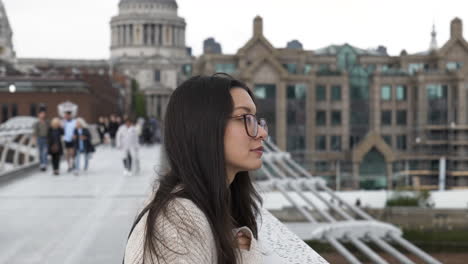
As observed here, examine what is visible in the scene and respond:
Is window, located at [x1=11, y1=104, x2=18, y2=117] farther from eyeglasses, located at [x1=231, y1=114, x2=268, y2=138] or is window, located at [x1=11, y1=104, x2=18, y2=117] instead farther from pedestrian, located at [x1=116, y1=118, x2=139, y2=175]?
eyeglasses, located at [x1=231, y1=114, x2=268, y2=138]

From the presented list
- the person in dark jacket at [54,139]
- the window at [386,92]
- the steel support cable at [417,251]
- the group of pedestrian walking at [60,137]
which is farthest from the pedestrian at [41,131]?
the window at [386,92]

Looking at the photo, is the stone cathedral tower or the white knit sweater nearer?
the white knit sweater

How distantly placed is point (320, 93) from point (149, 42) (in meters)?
89.8

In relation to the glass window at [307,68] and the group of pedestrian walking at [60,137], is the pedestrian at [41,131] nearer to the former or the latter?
the group of pedestrian walking at [60,137]

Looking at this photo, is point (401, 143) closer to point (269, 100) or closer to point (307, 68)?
point (307, 68)

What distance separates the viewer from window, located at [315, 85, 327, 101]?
2518 inches

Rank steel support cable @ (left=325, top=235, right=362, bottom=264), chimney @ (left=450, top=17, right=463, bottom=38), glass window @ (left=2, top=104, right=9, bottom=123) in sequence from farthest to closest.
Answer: chimney @ (left=450, top=17, right=463, bottom=38) → glass window @ (left=2, top=104, right=9, bottom=123) → steel support cable @ (left=325, top=235, right=362, bottom=264)

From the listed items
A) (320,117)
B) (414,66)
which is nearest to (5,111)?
(320,117)

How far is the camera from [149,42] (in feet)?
491

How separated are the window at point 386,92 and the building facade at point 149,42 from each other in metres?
82.9

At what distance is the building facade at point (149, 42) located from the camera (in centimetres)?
14700

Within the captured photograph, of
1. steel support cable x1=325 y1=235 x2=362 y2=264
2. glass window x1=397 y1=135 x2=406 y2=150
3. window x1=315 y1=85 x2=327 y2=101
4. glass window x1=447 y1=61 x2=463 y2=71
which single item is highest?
glass window x1=447 y1=61 x2=463 y2=71

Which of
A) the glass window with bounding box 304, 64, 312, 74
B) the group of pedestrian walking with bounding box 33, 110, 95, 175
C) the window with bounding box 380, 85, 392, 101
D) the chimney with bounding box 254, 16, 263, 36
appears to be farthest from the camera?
the glass window with bounding box 304, 64, 312, 74

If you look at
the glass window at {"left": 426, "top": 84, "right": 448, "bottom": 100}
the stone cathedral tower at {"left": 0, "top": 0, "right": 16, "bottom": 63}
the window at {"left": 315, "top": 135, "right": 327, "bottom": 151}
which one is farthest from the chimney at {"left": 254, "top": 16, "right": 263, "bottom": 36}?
the stone cathedral tower at {"left": 0, "top": 0, "right": 16, "bottom": 63}
